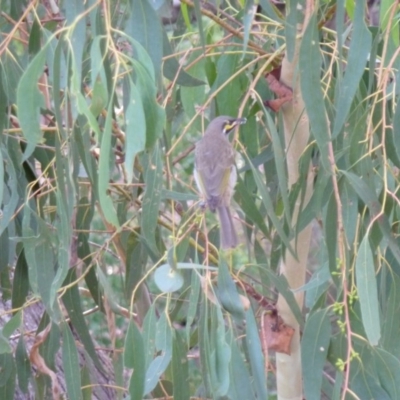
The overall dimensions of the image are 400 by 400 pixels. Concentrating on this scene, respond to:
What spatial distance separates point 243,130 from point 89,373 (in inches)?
29.4

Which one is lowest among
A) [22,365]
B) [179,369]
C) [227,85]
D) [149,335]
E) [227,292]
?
[22,365]

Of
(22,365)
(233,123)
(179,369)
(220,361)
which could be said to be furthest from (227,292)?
(22,365)

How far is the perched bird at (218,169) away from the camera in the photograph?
5.96 feet

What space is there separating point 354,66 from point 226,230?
0.52 meters

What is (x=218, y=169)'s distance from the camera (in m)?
2.04

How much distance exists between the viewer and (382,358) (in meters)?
1.37

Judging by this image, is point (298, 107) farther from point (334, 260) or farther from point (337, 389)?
point (337, 389)

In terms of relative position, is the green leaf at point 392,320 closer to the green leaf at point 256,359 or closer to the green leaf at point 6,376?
the green leaf at point 256,359

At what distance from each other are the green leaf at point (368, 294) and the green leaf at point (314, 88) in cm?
16

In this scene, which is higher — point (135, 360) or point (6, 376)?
point (135, 360)

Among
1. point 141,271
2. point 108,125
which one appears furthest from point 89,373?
point 108,125

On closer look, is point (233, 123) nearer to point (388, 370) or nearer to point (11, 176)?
point (11, 176)

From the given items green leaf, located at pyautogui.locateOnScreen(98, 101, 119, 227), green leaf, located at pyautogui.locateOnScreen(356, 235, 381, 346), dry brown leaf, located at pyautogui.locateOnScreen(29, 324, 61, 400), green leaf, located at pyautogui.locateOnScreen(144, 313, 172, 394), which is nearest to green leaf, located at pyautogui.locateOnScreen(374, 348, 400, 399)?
green leaf, located at pyautogui.locateOnScreen(356, 235, 381, 346)

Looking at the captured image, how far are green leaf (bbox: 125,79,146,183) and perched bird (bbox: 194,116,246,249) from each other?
2.07 feet
